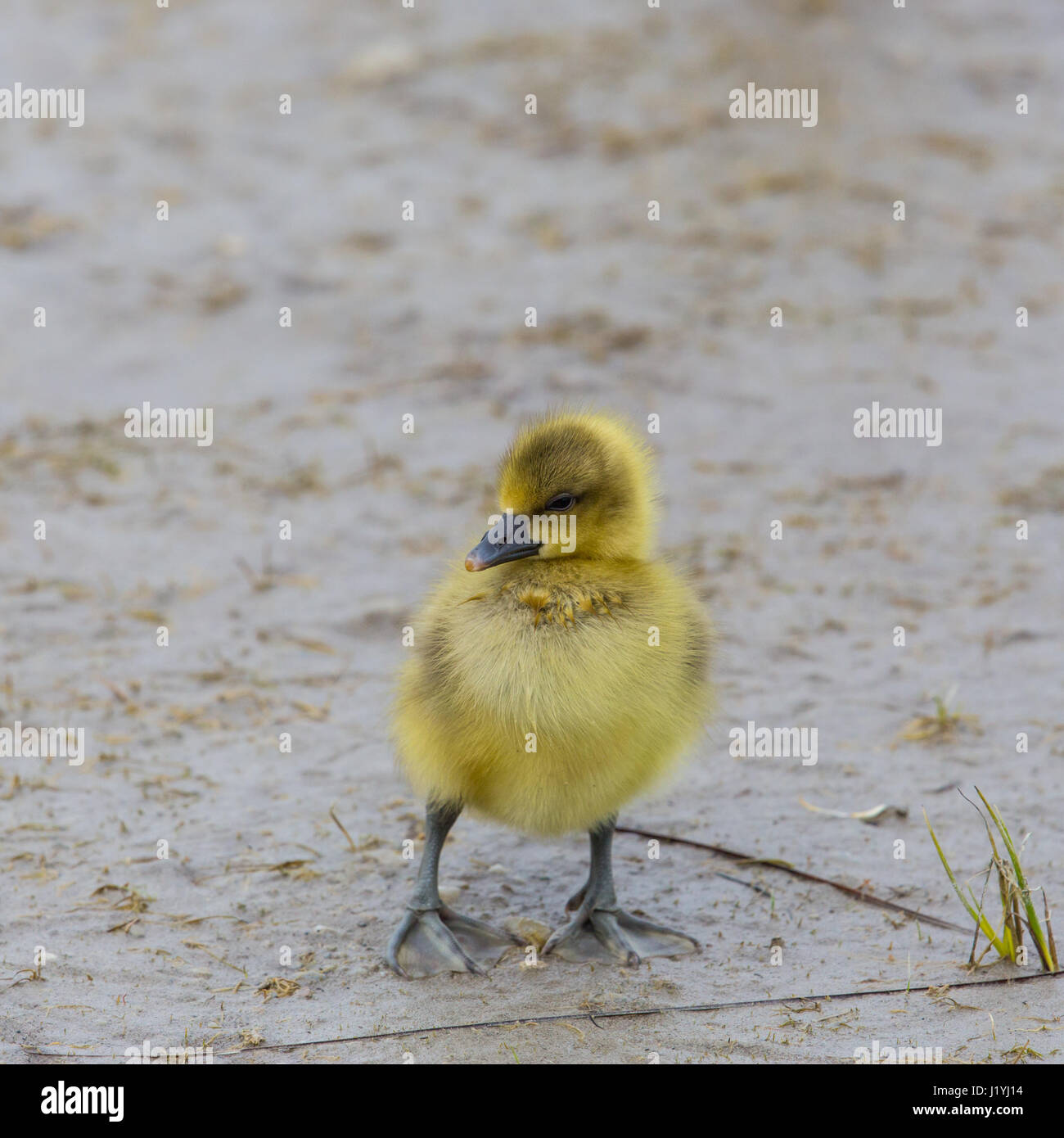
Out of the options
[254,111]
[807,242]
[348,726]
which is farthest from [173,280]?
[348,726]

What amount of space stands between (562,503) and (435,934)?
1278mm

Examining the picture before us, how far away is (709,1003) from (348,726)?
6.85 feet

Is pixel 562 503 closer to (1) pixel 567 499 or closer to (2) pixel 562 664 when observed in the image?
(1) pixel 567 499

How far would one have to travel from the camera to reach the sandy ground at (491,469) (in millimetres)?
4211

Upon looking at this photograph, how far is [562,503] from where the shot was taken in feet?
13.6

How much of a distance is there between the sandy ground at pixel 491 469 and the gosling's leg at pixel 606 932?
0.10 metres

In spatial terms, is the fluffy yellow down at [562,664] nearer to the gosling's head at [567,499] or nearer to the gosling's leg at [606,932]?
the gosling's head at [567,499]

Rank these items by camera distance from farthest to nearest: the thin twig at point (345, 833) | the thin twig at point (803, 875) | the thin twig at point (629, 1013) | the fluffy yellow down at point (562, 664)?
1. the thin twig at point (345, 833)
2. the thin twig at point (803, 875)
3. the fluffy yellow down at point (562, 664)
4. the thin twig at point (629, 1013)

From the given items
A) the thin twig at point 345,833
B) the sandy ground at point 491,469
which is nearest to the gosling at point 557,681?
the sandy ground at point 491,469

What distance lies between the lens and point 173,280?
9602 millimetres

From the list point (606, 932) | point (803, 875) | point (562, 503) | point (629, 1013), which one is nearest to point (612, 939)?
point (606, 932)

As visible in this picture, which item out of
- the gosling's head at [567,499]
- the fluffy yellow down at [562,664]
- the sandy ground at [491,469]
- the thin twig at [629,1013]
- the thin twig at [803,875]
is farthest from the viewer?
the thin twig at [803,875]

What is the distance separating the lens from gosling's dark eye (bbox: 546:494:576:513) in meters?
4.12

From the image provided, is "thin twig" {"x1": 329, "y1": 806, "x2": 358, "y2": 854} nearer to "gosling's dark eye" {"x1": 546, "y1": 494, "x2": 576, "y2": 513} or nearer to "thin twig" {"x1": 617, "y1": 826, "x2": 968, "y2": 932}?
"thin twig" {"x1": 617, "y1": 826, "x2": 968, "y2": 932}
